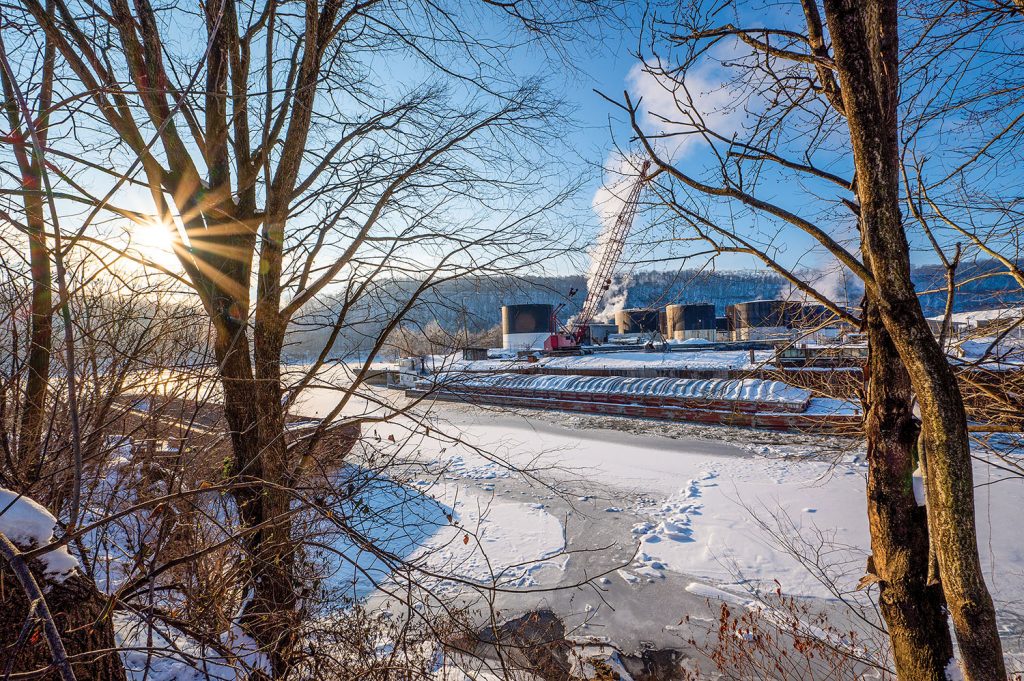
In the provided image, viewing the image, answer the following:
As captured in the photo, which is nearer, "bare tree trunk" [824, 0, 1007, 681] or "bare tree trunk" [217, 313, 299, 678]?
"bare tree trunk" [824, 0, 1007, 681]

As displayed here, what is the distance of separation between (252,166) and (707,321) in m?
36.4

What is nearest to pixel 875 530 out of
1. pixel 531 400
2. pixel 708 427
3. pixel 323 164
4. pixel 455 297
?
pixel 455 297

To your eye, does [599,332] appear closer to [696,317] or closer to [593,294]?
[593,294]

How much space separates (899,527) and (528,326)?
3445 cm

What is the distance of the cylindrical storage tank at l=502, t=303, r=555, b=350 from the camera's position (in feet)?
120

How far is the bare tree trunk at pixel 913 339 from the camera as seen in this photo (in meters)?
1.91

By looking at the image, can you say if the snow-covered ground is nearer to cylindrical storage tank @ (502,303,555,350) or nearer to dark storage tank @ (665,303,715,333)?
cylindrical storage tank @ (502,303,555,350)

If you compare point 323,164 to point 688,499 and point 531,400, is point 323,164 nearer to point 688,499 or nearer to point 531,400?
point 688,499

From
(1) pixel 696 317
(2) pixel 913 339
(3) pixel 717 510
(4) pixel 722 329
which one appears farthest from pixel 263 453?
(4) pixel 722 329

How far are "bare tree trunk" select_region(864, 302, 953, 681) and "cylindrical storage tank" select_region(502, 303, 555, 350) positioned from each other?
33.4 meters

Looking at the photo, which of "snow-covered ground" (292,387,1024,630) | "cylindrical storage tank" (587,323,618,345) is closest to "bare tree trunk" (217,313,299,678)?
"snow-covered ground" (292,387,1024,630)

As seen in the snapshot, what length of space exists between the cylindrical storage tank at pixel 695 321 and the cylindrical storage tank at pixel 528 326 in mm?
9576

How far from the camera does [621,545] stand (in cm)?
708

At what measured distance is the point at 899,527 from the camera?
262 cm
